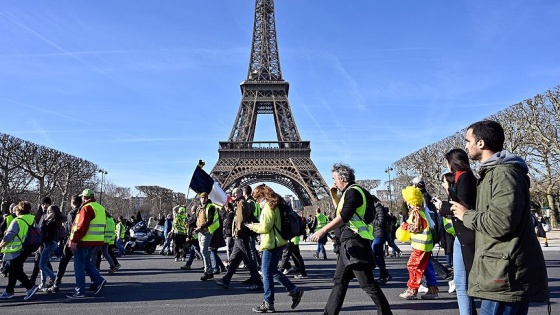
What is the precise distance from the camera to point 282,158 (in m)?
48.7

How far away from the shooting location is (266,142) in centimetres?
4984

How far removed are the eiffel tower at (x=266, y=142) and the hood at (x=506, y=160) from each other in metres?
41.5

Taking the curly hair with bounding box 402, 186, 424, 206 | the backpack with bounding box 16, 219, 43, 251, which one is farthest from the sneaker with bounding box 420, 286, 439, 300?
the backpack with bounding box 16, 219, 43, 251

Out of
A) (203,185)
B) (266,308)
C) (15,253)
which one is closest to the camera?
(266,308)

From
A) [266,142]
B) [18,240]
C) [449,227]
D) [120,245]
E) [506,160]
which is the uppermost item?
[266,142]

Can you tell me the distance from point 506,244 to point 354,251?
2168 mm

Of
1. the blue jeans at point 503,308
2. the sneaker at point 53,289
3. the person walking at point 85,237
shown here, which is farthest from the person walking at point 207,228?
the blue jeans at point 503,308

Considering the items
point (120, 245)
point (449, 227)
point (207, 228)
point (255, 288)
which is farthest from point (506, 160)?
point (120, 245)

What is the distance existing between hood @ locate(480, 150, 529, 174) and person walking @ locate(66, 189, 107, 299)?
19.5 feet

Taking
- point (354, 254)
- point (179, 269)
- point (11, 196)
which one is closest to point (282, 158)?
point (11, 196)

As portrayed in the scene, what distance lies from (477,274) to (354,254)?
1971 mm

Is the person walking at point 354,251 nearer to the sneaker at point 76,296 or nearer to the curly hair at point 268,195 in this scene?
the curly hair at point 268,195

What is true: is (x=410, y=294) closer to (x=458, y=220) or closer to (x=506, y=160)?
(x=458, y=220)

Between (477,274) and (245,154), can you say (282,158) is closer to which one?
(245,154)
